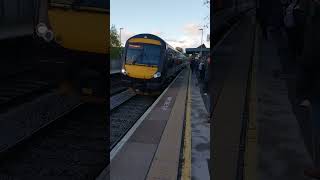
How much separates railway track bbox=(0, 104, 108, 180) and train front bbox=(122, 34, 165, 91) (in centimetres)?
800

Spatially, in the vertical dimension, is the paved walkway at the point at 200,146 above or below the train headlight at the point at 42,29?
below

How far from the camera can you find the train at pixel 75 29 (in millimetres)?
4156

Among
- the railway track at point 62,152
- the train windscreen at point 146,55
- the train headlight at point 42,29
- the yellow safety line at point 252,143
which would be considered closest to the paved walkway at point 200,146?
the yellow safety line at point 252,143

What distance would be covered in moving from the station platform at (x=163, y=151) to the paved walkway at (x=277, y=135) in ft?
2.99

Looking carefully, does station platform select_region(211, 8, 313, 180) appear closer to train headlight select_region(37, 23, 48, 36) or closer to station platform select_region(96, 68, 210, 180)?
station platform select_region(96, 68, 210, 180)

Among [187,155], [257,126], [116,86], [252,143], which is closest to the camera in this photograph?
[252,143]

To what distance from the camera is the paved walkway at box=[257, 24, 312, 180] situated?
4328 mm

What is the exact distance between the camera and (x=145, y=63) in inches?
705

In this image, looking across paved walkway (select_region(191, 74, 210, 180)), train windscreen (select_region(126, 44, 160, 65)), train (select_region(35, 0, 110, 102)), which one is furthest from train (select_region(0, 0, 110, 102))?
train windscreen (select_region(126, 44, 160, 65))

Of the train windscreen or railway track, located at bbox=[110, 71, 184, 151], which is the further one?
the train windscreen

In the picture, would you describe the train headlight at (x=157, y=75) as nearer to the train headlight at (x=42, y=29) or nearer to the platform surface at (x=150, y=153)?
the platform surface at (x=150, y=153)

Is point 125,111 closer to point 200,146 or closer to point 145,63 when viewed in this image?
point 145,63

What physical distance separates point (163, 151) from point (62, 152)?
172 centimetres

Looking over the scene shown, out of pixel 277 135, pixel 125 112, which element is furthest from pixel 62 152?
pixel 125 112
